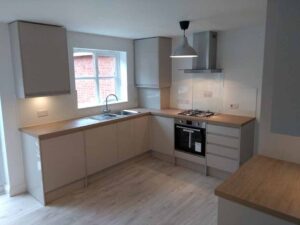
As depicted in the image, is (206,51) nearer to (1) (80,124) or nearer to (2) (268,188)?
(1) (80,124)

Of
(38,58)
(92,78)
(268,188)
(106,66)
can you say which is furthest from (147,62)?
(268,188)

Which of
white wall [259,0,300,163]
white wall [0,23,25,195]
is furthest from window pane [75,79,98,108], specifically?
white wall [259,0,300,163]

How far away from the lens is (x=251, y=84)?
3.60 metres

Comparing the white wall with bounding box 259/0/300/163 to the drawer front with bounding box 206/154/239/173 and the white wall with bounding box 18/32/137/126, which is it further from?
the white wall with bounding box 18/32/137/126

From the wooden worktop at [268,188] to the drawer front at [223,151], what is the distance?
1417 millimetres

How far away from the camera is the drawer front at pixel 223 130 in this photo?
3.22 meters

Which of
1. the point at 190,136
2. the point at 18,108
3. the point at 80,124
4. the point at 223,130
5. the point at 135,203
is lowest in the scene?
the point at 135,203

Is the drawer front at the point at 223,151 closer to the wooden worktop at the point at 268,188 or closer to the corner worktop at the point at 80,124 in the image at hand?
the corner worktop at the point at 80,124

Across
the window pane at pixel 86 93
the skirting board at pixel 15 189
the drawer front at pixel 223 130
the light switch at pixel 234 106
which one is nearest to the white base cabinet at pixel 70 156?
the skirting board at pixel 15 189

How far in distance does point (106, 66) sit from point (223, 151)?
252cm

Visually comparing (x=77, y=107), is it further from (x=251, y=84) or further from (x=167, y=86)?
(x=251, y=84)

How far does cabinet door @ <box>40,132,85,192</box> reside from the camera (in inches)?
112

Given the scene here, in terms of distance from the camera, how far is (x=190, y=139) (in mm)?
3746

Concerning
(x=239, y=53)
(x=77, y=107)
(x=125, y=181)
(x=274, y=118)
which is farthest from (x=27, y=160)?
(x=239, y=53)
